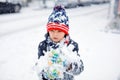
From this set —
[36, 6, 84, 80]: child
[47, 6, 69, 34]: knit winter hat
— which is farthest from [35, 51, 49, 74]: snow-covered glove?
[47, 6, 69, 34]: knit winter hat

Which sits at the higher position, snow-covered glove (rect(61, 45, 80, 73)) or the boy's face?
the boy's face

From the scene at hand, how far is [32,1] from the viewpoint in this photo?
3369cm

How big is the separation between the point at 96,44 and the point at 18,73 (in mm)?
3569

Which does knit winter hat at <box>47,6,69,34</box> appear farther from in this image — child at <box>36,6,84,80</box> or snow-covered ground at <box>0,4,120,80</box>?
snow-covered ground at <box>0,4,120,80</box>

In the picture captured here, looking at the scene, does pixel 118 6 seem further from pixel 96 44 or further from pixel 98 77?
pixel 98 77

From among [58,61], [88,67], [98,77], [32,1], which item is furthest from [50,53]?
[32,1]

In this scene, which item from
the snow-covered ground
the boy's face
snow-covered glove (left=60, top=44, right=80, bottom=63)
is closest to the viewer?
snow-covered glove (left=60, top=44, right=80, bottom=63)

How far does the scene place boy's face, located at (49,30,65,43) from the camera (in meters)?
2.41

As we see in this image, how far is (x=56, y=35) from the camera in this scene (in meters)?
2.41

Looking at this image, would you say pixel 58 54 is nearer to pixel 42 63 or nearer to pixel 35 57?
pixel 42 63

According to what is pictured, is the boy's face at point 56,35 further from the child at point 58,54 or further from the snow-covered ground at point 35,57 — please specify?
the snow-covered ground at point 35,57

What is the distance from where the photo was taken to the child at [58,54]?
233cm

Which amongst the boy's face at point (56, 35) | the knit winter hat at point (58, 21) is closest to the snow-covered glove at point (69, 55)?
the boy's face at point (56, 35)

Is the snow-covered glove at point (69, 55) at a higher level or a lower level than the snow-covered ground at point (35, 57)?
higher
